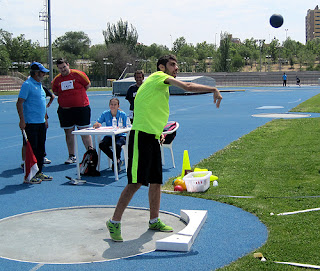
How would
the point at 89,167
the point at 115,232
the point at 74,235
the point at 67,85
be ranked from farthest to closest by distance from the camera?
the point at 67,85, the point at 89,167, the point at 74,235, the point at 115,232

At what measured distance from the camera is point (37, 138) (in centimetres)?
886

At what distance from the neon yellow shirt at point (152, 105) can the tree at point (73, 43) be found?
521 ft

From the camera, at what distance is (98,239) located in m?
5.37

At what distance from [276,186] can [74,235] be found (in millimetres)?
3566

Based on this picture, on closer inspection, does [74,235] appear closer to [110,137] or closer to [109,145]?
[109,145]

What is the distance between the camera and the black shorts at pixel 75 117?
10.3 m

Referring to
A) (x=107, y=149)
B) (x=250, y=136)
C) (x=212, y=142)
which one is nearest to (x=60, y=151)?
(x=107, y=149)

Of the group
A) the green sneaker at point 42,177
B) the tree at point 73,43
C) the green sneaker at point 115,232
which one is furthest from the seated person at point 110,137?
the tree at point 73,43

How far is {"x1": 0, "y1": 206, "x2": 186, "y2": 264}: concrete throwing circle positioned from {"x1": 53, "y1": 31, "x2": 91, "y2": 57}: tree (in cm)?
15772

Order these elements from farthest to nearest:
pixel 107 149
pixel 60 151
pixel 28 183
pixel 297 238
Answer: pixel 60 151, pixel 107 149, pixel 28 183, pixel 297 238

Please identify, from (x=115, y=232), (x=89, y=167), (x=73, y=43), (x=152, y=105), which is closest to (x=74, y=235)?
(x=115, y=232)

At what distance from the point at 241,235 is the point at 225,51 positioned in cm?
10999

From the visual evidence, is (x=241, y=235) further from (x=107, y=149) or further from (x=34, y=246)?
(x=107, y=149)

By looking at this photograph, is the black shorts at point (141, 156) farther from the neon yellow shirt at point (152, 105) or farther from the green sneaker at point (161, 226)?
the green sneaker at point (161, 226)
